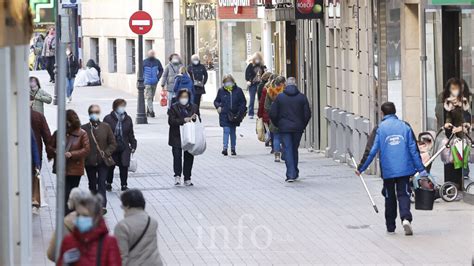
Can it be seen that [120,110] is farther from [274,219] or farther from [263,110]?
[263,110]

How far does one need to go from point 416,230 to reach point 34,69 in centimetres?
4556

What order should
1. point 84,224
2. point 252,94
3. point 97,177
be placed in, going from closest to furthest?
1. point 84,224
2. point 97,177
3. point 252,94

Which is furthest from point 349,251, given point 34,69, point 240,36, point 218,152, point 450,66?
point 34,69

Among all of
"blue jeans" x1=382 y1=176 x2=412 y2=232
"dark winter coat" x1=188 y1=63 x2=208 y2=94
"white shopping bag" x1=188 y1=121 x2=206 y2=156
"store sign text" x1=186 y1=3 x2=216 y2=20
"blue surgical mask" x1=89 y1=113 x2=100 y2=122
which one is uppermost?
"store sign text" x1=186 y1=3 x2=216 y2=20

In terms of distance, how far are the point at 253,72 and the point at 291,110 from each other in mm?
14837

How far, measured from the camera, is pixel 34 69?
6188 centimetres

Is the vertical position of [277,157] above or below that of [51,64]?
below

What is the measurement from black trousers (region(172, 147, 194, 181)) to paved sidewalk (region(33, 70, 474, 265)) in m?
0.26

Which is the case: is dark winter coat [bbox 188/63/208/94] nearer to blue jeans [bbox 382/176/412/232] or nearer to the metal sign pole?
blue jeans [bbox 382/176/412/232]

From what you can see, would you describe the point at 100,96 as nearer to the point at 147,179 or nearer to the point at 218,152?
the point at 218,152

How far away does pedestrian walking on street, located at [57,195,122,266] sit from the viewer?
9633mm

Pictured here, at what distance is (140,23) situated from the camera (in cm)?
3803

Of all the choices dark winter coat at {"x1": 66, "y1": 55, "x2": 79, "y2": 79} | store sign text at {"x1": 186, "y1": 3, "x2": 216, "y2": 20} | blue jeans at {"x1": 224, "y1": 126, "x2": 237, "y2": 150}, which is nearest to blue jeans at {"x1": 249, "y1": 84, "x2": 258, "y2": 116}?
store sign text at {"x1": 186, "y1": 3, "x2": 216, "y2": 20}

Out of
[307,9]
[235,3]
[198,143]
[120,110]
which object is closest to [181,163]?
[198,143]
